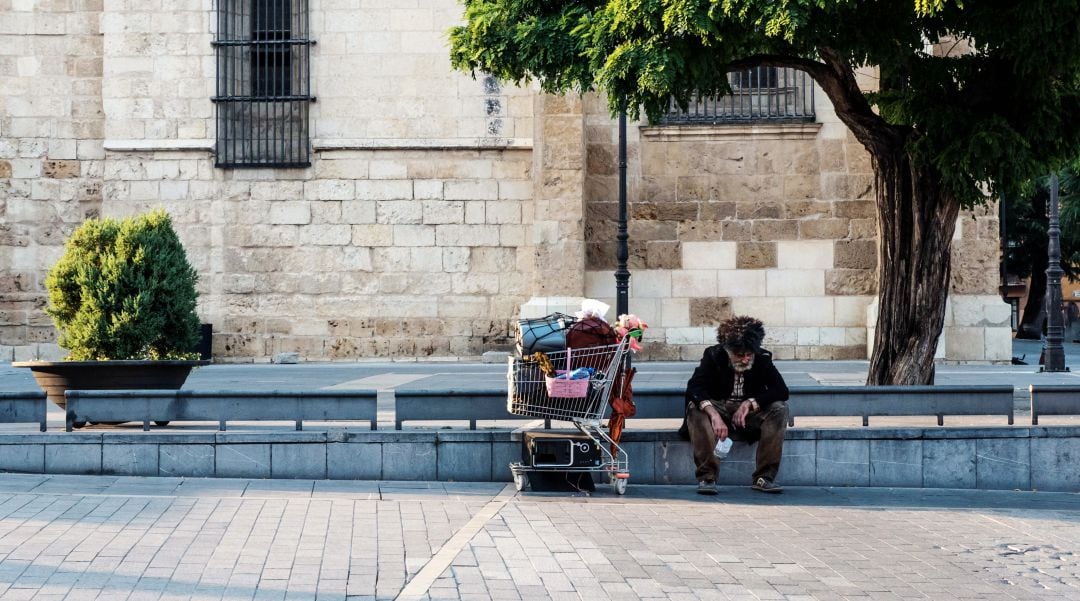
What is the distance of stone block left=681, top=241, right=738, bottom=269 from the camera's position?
21.3m

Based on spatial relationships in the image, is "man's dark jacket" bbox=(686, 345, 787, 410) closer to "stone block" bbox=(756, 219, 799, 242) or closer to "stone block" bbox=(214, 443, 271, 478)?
"stone block" bbox=(214, 443, 271, 478)

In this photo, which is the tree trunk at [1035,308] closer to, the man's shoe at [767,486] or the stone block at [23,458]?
the man's shoe at [767,486]

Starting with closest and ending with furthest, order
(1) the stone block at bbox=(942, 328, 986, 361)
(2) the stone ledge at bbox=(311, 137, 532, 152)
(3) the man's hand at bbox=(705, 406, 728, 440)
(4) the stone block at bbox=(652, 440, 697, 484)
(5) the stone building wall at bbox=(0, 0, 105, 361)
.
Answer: (3) the man's hand at bbox=(705, 406, 728, 440) → (4) the stone block at bbox=(652, 440, 697, 484) → (1) the stone block at bbox=(942, 328, 986, 361) → (2) the stone ledge at bbox=(311, 137, 532, 152) → (5) the stone building wall at bbox=(0, 0, 105, 361)

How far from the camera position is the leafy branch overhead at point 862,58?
10.9 m

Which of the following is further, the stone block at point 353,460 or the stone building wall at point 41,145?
the stone building wall at point 41,145

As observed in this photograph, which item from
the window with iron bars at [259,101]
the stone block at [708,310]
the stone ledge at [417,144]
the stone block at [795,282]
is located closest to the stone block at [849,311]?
the stone block at [795,282]

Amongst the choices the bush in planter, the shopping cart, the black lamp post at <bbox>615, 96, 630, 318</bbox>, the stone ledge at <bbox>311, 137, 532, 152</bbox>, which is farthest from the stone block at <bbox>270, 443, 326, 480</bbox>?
the stone ledge at <bbox>311, 137, 532, 152</bbox>

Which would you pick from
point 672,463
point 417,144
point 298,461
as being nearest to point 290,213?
point 417,144

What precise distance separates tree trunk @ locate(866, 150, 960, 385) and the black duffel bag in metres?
4.55

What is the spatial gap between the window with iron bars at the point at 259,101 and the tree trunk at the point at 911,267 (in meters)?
11.4

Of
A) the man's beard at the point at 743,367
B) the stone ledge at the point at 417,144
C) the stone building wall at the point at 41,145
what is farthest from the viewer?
the stone building wall at the point at 41,145

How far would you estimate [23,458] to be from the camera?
1011 centimetres

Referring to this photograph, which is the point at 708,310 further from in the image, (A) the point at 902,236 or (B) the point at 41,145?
(B) the point at 41,145

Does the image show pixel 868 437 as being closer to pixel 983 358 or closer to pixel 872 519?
pixel 872 519
